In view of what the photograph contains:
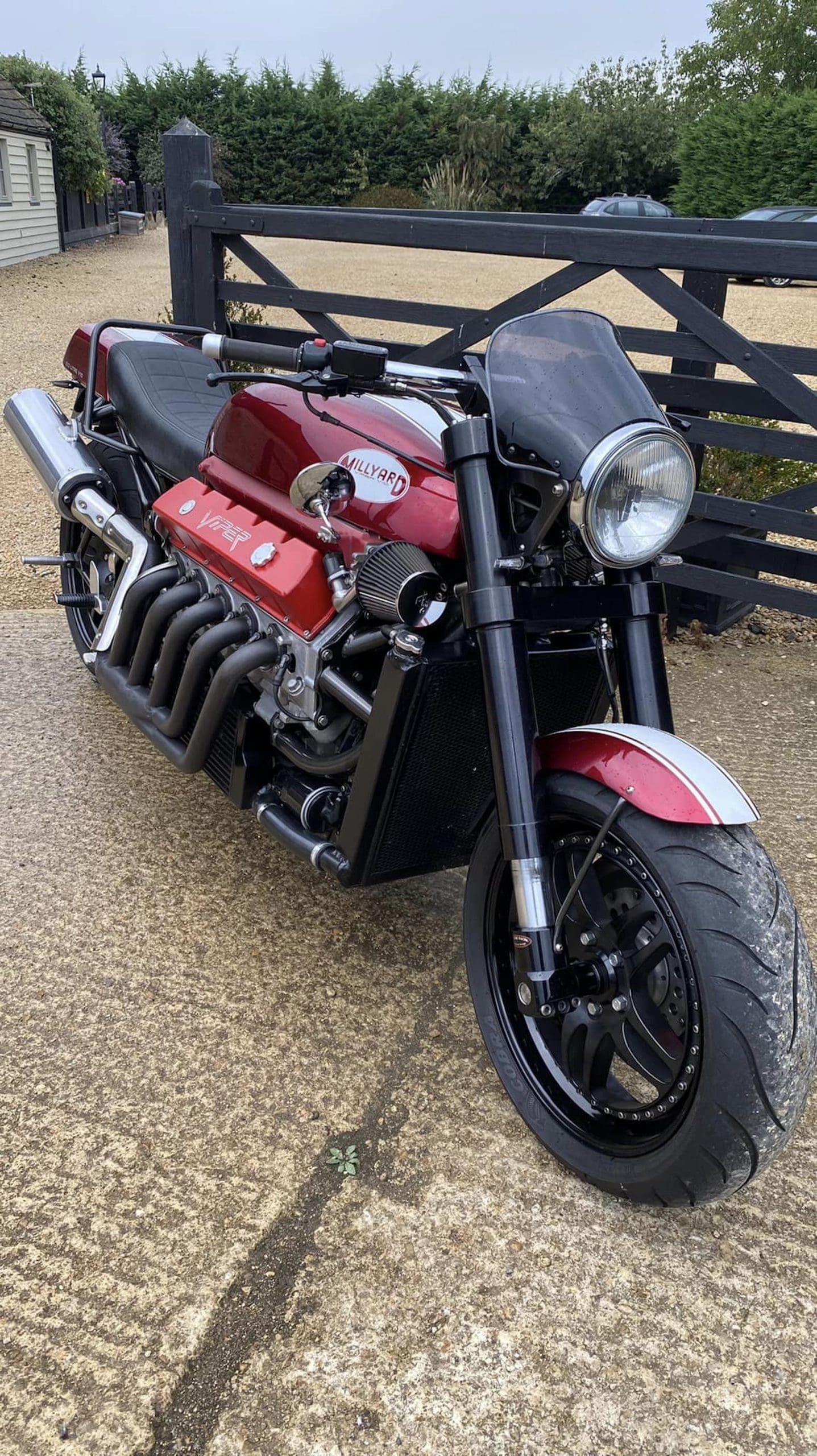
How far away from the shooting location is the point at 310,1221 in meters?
1.99

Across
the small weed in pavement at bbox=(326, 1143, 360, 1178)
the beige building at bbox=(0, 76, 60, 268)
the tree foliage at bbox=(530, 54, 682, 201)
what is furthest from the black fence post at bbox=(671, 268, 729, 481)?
the tree foliage at bbox=(530, 54, 682, 201)

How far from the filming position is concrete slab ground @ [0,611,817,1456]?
5.49 ft

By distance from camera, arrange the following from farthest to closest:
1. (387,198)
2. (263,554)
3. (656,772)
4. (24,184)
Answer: (387,198), (24,184), (263,554), (656,772)

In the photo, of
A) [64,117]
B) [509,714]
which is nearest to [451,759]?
[509,714]

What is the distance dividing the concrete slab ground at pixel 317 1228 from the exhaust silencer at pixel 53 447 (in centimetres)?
125

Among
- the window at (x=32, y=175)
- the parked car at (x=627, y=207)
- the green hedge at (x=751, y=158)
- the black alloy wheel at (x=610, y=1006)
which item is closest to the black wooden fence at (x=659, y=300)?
the black alloy wheel at (x=610, y=1006)

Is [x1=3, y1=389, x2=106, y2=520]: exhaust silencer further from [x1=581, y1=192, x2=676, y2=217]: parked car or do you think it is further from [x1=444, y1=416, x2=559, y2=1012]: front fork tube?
[x1=581, y1=192, x2=676, y2=217]: parked car

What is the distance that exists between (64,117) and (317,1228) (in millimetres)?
23457

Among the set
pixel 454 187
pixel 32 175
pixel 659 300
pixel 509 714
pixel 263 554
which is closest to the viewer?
pixel 509 714

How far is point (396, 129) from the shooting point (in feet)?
101

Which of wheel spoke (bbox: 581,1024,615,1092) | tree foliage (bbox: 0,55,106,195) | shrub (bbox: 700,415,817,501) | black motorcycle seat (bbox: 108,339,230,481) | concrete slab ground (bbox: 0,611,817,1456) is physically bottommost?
concrete slab ground (bbox: 0,611,817,1456)

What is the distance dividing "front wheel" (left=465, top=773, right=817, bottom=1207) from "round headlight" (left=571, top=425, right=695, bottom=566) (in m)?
0.41

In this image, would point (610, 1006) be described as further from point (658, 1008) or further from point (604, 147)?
point (604, 147)

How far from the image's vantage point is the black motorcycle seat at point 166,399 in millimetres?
3266
